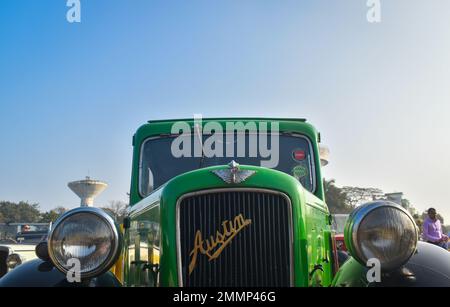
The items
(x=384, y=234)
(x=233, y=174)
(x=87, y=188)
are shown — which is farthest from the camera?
(x=87, y=188)

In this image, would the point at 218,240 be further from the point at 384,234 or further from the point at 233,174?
the point at 384,234

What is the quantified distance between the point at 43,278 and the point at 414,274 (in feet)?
8.82

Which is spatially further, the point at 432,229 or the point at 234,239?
the point at 432,229

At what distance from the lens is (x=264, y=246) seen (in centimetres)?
326

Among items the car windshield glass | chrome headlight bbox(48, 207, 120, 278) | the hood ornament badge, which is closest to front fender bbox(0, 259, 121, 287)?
chrome headlight bbox(48, 207, 120, 278)

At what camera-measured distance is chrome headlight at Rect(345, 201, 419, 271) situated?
313 cm

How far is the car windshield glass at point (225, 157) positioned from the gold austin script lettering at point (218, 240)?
58.2 inches

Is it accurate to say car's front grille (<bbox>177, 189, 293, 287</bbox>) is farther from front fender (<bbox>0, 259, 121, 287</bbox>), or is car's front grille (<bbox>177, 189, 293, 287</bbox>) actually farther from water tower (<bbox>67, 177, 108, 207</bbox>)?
water tower (<bbox>67, 177, 108, 207</bbox>)

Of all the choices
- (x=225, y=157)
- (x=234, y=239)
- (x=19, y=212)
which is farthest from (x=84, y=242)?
(x=19, y=212)

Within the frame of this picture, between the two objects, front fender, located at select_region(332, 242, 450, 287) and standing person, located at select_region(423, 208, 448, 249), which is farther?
standing person, located at select_region(423, 208, 448, 249)

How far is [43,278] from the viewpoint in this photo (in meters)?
3.75

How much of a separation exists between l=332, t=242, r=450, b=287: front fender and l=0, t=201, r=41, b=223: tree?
232ft

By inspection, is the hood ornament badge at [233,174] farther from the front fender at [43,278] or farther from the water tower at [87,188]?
the water tower at [87,188]

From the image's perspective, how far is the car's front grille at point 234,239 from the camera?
10.5 ft
